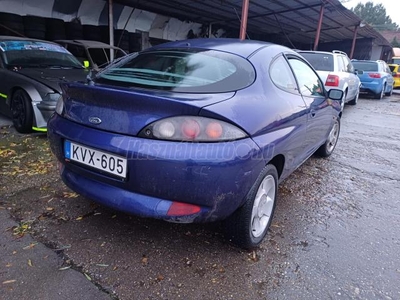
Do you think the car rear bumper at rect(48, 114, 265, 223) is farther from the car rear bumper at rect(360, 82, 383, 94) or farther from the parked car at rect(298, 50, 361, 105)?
the car rear bumper at rect(360, 82, 383, 94)

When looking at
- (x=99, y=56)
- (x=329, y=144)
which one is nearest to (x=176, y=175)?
(x=329, y=144)

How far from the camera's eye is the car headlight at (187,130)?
1.72 metres

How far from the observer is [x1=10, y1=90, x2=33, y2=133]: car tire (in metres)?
4.28

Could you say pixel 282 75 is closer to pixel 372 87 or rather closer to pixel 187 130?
pixel 187 130

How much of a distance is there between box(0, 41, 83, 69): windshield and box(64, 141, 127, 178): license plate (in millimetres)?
3845

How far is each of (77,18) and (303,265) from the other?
41.2ft

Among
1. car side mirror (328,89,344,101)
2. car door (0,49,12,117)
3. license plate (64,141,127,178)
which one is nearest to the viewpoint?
license plate (64,141,127,178)

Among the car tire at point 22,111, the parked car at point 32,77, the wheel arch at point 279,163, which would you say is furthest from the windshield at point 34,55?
the wheel arch at point 279,163

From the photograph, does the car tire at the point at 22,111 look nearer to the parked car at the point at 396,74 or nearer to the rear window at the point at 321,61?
the rear window at the point at 321,61

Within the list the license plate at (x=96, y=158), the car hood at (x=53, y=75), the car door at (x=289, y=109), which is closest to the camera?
the license plate at (x=96, y=158)

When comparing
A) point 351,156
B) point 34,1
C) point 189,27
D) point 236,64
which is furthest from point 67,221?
point 189,27

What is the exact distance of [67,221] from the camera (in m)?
2.44

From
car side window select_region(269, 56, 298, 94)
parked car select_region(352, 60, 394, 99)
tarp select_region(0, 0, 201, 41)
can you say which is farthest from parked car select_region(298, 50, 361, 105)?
tarp select_region(0, 0, 201, 41)

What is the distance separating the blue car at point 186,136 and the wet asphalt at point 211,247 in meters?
0.27
